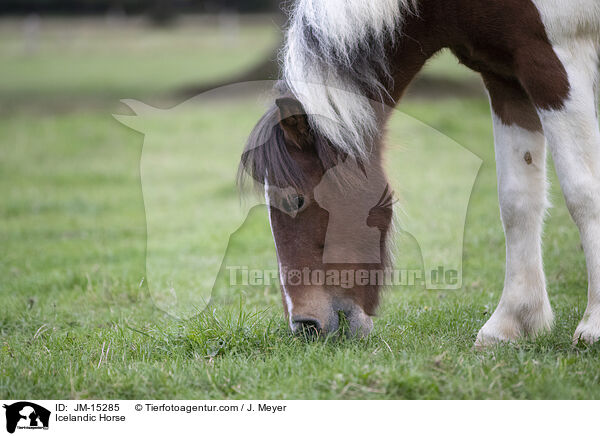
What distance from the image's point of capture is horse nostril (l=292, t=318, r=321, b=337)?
300 centimetres

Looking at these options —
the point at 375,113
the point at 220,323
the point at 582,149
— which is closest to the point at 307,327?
the point at 220,323

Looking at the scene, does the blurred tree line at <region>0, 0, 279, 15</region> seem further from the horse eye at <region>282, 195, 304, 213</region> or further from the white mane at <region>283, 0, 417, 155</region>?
the horse eye at <region>282, 195, 304, 213</region>

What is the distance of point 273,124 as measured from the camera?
3.09m

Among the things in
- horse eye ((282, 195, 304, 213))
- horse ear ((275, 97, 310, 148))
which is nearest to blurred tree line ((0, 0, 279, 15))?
horse ear ((275, 97, 310, 148))

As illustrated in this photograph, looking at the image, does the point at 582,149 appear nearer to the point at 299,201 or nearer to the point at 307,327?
the point at 299,201

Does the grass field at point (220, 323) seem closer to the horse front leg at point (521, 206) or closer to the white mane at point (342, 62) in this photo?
the horse front leg at point (521, 206)

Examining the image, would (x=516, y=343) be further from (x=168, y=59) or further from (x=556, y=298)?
(x=168, y=59)

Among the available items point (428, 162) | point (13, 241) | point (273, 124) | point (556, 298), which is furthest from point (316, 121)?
point (428, 162)

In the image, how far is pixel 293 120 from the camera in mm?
3016

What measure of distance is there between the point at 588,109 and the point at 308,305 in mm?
1501

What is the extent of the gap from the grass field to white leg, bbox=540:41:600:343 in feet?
1.45

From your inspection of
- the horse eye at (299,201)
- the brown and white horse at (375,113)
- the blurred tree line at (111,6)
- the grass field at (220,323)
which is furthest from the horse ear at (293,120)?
the blurred tree line at (111,6)

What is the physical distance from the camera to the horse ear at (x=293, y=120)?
294cm

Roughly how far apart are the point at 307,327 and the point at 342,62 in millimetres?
1237
